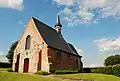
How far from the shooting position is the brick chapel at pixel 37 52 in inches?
1521

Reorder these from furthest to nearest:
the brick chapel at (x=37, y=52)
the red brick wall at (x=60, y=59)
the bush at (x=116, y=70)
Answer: the red brick wall at (x=60, y=59) → the bush at (x=116, y=70) → the brick chapel at (x=37, y=52)

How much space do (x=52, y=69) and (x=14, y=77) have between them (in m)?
15.7

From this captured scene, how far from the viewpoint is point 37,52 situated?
39594mm

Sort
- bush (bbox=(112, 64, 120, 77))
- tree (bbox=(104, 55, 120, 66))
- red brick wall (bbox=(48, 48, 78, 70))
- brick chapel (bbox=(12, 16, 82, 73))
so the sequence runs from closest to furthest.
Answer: brick chapel (bbox=(12, 16, 82, 73)) < bush (bbox=(112, 64, 120, 77)) < red brick wall (bbox=(48, 48, 78, 70)) < tree (bbox=(104, 55, 120, 66))

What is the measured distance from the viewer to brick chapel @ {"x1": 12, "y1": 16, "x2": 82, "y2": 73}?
38634 mm

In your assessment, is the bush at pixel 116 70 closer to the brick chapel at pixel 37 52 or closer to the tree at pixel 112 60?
the brick chapel at pixel 37 52

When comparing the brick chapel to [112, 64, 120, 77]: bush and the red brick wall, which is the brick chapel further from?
[112, 64, 120, 77]: bush

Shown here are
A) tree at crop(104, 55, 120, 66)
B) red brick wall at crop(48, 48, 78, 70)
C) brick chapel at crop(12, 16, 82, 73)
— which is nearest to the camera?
brick chapel at crop(12, 16, 82, 73)

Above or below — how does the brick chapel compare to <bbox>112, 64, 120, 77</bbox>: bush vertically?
above

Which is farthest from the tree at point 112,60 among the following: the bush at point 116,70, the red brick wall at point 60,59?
the bush at point 116,70

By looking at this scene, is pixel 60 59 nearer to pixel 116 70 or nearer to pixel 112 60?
pixel 116 70

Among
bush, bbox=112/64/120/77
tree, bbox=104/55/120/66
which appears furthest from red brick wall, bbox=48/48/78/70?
bush, bbox=112/64/120/77

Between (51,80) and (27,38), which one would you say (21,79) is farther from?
(27,38)

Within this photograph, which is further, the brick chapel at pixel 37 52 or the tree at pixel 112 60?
the tree at pixel 112 60
